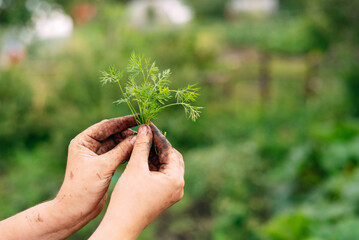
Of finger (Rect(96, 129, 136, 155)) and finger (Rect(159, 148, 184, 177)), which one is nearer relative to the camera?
finger (Rect(159, 148, 184, 177))

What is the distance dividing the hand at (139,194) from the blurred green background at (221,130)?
2.16m

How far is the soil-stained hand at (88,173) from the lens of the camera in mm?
1255

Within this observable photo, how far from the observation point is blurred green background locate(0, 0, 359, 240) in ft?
13.2

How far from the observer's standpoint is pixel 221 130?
6.45 m

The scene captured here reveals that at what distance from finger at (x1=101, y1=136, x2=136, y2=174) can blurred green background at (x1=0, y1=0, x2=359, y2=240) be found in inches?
87.1

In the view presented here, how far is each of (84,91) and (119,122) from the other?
12.7 ft

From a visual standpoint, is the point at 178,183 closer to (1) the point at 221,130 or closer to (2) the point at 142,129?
(2) the point at 142,129

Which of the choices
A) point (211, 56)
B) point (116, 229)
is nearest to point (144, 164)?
point (116, 229)

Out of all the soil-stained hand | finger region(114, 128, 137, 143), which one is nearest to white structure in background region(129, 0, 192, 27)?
finger region(114, 128, 137, 143)

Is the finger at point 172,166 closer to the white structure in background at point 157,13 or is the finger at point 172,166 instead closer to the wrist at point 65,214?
the wrist at point 65,214

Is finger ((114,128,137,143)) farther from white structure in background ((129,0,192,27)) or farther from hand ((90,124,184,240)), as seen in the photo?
white structure in background ((129,0,192,27))

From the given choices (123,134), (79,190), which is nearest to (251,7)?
(123,134)

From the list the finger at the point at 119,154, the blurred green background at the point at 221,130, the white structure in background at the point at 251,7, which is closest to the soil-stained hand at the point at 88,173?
the finger at the point at 119,154

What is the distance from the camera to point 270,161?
18.1 ft
